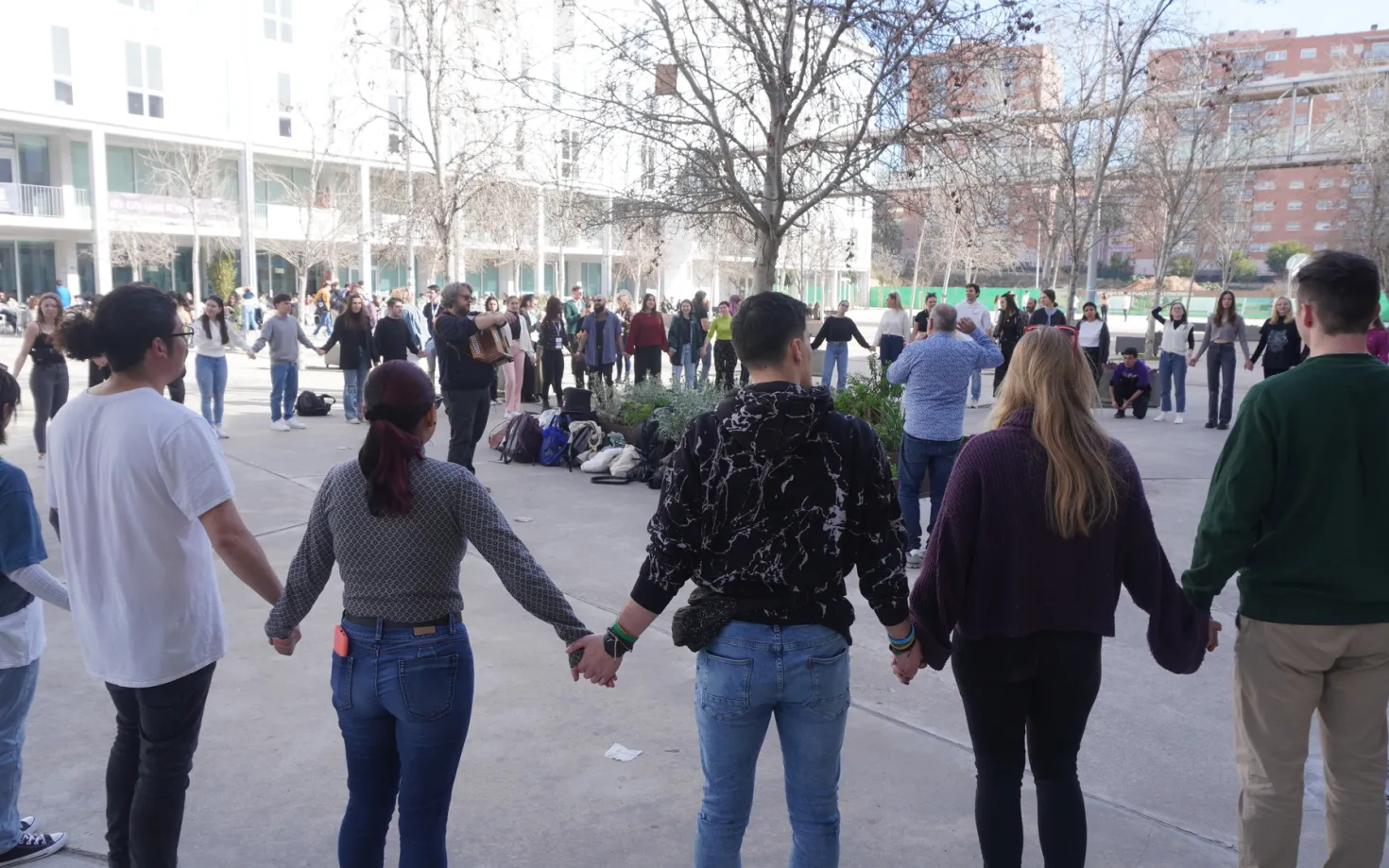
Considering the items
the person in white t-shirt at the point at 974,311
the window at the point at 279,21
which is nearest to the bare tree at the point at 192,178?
the window at the point at 279,21

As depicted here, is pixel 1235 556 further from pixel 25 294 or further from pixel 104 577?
pixel 25 294

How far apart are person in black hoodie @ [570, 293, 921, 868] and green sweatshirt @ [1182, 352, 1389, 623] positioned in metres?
0.96

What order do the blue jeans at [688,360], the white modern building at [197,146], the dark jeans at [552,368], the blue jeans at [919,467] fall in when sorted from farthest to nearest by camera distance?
the white modern building at [197,146], the blue jeans at [688,360], the dark jeans at [552,368], the blue jeans at [919,467]

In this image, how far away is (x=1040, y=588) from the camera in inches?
107

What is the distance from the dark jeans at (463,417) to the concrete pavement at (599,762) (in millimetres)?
2966

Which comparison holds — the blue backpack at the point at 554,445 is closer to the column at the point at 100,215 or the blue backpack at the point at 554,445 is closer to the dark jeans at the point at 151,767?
the dark jeans at the point at 151,767

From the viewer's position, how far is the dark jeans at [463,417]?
356 inches

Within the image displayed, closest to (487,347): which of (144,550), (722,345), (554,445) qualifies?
(554,445)

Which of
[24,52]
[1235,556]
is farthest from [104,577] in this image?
[24,52]

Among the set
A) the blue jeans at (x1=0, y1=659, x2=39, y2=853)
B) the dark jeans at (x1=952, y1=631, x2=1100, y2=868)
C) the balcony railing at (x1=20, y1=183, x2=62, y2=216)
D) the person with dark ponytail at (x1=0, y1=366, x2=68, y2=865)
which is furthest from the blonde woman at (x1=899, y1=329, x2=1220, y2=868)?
the balcony railing at (x1=20, y1=183, x2=62, y2=216)

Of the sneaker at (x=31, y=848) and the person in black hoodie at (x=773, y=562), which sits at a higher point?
the person in black hoodie at (x=773, y=562)

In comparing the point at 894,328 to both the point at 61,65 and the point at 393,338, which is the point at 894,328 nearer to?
the point at 393,338

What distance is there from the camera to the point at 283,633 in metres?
2.87

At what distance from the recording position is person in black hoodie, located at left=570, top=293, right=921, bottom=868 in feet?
8.23
